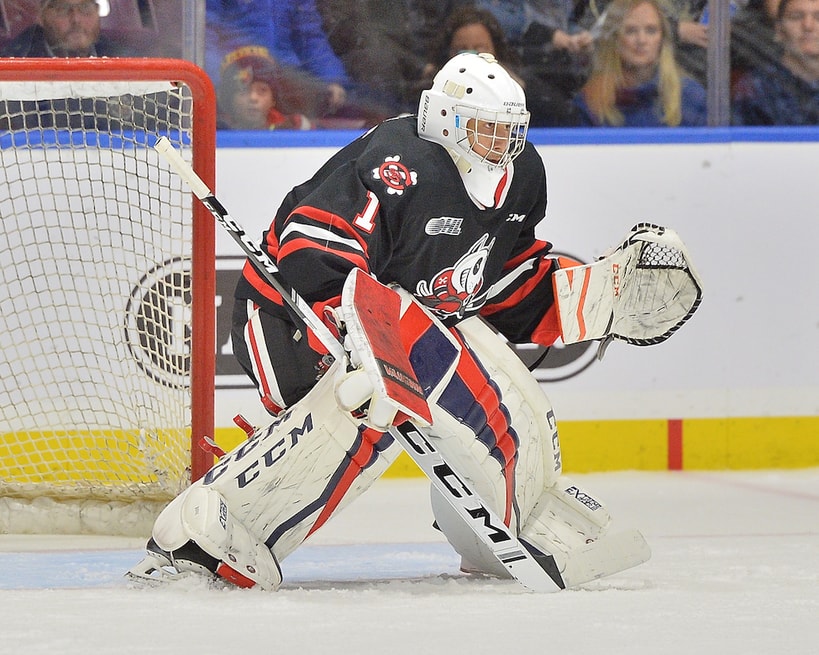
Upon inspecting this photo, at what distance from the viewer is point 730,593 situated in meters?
1.92

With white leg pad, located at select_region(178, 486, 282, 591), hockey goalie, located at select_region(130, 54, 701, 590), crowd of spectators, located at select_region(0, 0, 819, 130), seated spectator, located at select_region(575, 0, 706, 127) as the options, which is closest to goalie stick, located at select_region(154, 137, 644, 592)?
hockey goalie, located at select_region(130, 54, 701, 590)

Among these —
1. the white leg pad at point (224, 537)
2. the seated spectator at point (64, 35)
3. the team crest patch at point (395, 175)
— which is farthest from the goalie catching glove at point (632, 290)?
the seated spectator at point (64, 35)

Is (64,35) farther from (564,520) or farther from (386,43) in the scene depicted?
(564,520)

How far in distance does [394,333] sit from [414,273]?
0.20 metres

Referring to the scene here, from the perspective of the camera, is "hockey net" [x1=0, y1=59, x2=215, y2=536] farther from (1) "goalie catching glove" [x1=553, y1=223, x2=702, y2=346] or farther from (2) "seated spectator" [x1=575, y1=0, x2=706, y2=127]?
(2) "seated spectator" [x1=575, y1=0, x2=706, y2=127]

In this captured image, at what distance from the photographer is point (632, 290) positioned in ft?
7.87

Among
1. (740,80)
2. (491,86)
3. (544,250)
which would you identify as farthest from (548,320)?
(740,80)

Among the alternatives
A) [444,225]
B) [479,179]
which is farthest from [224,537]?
[479,179]

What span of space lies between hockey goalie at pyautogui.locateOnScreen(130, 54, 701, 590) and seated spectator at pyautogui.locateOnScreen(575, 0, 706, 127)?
1.35m

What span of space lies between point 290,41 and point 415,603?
6.62ft

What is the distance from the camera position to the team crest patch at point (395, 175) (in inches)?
78.8

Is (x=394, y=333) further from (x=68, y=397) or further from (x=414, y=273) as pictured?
(x=68, y=397)

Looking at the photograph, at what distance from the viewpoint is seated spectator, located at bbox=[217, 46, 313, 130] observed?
3.38 metres

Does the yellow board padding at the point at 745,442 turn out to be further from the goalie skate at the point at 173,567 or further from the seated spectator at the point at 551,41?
the goalie skate at the point at 173,567
